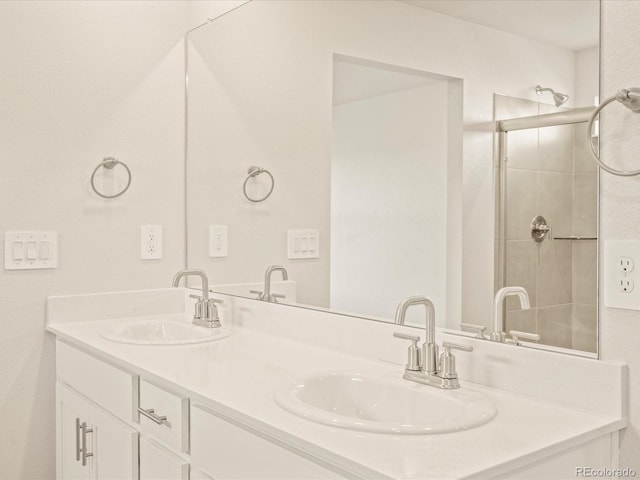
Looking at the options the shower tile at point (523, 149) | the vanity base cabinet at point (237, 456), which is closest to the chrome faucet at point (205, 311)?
the vanity base cabinet at point (237, 456)

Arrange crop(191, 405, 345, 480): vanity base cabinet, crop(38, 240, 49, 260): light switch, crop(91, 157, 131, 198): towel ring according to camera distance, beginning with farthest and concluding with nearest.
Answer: crop(91, 157, 131, 198): towel ring
crop(38, 240, 49, 260): light switch
crop(191, 405, 345, 480): vanity base cabinet

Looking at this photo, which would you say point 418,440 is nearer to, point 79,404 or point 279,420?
point 279,420

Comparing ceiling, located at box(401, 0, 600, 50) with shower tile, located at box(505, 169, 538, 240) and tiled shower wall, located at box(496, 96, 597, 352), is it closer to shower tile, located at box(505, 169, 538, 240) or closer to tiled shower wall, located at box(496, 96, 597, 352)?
tiled shower wall, located at box(496, 96, 597, 352)

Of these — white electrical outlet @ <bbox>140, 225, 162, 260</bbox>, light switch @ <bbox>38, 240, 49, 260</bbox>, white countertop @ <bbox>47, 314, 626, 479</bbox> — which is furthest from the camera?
white electrical outlet @ <bbox>140, 225, 162, 260</bbox>

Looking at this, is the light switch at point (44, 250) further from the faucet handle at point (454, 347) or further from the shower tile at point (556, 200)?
the shower tile at point (556, 200)

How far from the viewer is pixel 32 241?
2131mm

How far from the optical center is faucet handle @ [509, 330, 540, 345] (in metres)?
1.30

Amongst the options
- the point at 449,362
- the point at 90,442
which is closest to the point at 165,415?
the point at 90,442

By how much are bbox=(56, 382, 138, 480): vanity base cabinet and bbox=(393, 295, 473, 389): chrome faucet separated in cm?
76

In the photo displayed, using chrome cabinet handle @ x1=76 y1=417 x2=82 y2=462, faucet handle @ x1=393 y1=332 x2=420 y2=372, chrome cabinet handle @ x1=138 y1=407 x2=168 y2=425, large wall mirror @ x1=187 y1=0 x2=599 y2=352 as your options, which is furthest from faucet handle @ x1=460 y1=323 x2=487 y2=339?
chrome cabinet handle @ x1=76 y1=417 x2=82 y2=462

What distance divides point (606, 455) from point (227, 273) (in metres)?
1.48

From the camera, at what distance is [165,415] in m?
1.48

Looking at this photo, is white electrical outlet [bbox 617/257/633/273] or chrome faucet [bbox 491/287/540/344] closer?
white electrical outlet [bbox 617/257/633/273]

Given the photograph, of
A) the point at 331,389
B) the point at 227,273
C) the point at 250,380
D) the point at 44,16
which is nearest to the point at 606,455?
the point at 331,389
